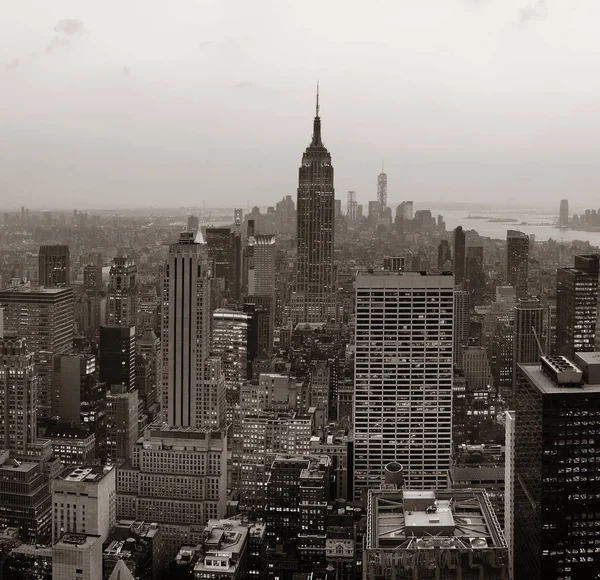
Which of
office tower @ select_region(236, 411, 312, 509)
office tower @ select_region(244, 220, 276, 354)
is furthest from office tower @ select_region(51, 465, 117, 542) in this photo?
office tower @ select_region(244, 220, 276, 354)

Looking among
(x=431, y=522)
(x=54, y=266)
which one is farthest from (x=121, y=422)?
(x=431, y=522)

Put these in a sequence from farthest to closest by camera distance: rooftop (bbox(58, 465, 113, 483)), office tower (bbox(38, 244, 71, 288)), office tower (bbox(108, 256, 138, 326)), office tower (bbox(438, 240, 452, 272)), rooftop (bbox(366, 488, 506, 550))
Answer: office tower (bbox(108, 256, 138, 326)), office tower (bbox(38, 244, 71, 288)), office tower (bbox(438, 240, 452, 272)), rooftop (bbox(58, 465, 113, 483)), rooftop (bbox(366, 488, 506, 550))

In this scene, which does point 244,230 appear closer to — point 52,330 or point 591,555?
point 52,330

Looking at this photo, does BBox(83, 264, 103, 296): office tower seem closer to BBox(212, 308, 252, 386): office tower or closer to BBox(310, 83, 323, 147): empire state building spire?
BBox(212, 308, 252, 386): office tower

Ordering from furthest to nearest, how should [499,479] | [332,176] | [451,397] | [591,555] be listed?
[332,176], [451,397], [499,479], [591,555]

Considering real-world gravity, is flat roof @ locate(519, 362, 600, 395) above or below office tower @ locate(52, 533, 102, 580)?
above

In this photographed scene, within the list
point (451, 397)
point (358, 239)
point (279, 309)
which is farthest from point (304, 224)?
point (451, 397)

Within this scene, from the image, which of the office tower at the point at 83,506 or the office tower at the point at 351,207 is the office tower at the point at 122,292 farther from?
the office tower at the point at 83,506
